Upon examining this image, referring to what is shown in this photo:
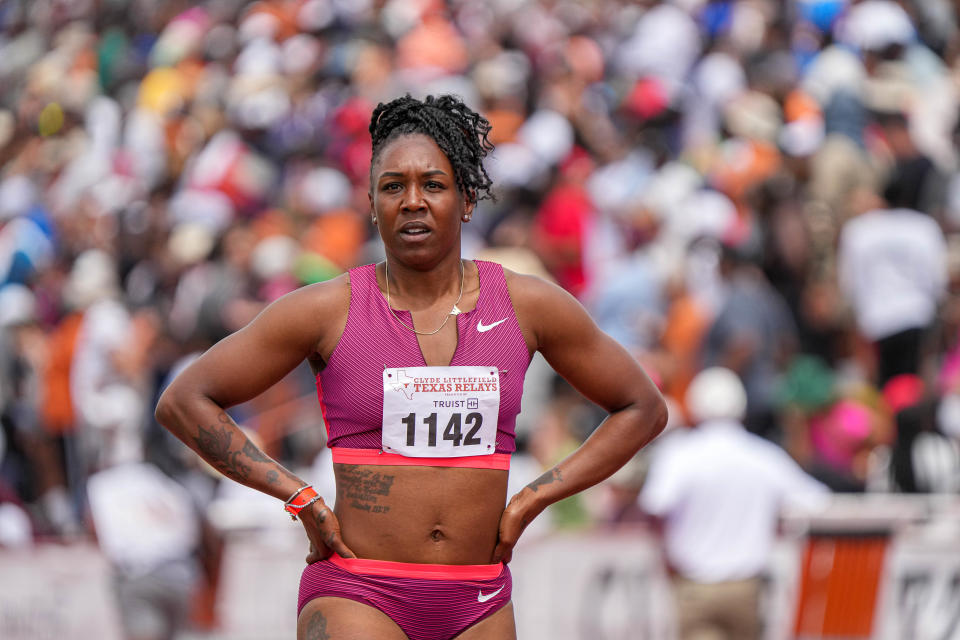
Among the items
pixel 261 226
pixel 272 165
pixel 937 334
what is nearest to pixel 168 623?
pixel 261 226

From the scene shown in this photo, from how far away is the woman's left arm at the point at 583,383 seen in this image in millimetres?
4602

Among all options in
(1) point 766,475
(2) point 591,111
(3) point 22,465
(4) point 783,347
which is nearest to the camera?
(1) point 766,475

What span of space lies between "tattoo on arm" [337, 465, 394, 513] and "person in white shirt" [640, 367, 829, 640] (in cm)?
511

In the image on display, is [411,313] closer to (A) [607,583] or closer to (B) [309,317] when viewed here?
(B) [309,317]

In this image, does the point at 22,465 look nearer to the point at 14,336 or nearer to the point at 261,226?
the point at 14,336

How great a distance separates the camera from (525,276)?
4.66 meters

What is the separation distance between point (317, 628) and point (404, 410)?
2.19 ft

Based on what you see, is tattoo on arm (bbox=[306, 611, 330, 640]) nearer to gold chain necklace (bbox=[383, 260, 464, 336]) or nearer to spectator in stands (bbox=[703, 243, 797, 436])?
gold chain necklace (bbox=[383, 260, 464, 336])

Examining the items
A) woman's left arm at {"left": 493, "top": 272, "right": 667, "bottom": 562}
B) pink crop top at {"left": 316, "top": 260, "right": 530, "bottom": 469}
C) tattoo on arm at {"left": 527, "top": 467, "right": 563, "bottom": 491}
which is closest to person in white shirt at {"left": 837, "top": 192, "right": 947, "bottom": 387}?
woman's left arm at {"left": 493, "top": 272, "right": 667, "bottom": 562}

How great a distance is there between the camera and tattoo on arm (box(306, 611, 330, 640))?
4.32 meters

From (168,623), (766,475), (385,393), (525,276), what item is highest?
(525,276)

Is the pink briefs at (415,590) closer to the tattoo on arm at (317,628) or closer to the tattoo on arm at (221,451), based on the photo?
the tattoo on arm at (317,628)

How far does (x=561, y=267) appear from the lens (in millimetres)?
12203

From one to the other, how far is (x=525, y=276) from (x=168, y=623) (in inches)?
236
